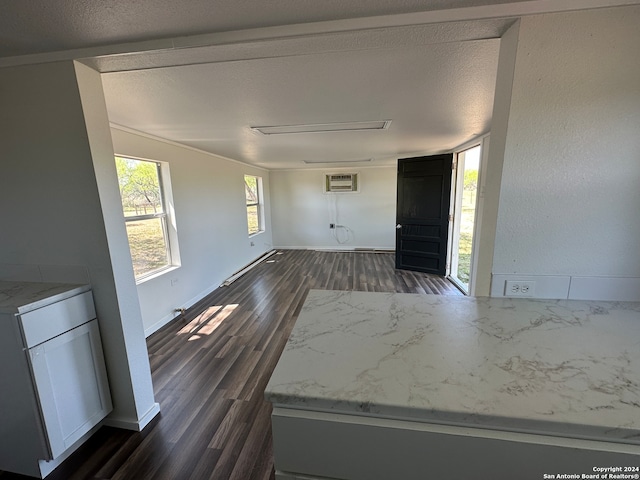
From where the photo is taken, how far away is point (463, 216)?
4195 mm

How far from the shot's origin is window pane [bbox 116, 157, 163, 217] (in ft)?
8.62

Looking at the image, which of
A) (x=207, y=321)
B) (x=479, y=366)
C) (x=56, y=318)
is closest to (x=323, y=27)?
(x=479, y=366)

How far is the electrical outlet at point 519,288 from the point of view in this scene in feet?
3.81

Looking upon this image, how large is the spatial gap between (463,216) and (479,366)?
4.00m

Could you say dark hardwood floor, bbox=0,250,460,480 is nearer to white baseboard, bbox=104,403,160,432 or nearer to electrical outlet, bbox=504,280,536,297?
white baseboard, bbox=104,403,160,432

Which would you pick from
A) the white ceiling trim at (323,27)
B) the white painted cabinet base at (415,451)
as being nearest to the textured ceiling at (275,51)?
the white ceiling trim at (323,27)

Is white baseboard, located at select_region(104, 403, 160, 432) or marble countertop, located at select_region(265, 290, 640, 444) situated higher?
marble countertop, located at select_region(265, 290, 640, 444)

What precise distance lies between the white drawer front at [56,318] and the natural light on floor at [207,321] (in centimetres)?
137

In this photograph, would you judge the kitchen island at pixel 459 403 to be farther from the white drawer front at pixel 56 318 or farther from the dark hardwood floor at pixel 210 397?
the white drawer front at pixel 56 318

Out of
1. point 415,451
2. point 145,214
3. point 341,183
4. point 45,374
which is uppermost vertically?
point 341,183

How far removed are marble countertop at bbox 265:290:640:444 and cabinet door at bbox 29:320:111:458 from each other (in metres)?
1.39

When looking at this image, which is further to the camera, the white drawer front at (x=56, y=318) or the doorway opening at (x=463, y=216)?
the doorway opening at (x=463, y=216)

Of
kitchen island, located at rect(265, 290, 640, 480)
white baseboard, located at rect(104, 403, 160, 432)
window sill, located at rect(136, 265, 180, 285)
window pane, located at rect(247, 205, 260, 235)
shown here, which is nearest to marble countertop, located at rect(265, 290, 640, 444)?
kitchen island, located at rect(265, 290, 640, 480)

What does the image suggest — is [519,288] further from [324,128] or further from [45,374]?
[45,374]
